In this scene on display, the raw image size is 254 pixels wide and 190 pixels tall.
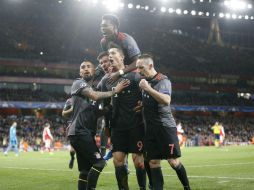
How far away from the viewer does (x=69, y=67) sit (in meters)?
55.1

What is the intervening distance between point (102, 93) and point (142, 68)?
71 cm

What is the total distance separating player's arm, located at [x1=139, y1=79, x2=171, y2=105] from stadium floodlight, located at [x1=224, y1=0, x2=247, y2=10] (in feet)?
193

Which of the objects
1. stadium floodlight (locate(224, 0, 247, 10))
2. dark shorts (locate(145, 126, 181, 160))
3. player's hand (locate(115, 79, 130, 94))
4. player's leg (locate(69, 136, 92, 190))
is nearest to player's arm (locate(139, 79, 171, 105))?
player's hand (locate(115, 79, 130, 94))

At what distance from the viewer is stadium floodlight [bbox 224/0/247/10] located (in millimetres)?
62491

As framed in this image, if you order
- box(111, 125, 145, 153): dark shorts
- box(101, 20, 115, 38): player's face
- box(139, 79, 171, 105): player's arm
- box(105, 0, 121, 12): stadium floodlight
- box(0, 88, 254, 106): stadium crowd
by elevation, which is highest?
box(105, 0, 121, 12): stadium floodlight

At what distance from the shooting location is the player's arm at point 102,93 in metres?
6.60

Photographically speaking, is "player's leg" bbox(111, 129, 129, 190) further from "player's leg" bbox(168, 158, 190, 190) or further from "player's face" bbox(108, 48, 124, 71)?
"player's face" bbox(108, 48, 124, 71)

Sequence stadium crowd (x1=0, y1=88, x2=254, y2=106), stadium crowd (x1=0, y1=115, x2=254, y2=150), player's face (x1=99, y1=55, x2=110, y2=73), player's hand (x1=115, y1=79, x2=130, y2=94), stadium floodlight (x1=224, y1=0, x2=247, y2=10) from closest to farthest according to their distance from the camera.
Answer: player's hand (x1=115, y1=79, x2=130, y2=94) < player's face (x1=99, y1=55, x2=110, y2=73) < stadium crowd (x1=0, y1=115, x2=254, y2=150) < stadium crowd (x1=0, y1=88, x2=254, y2=106) < stadium floodlight (x1=224, y1=0, x2=247, y2=10)

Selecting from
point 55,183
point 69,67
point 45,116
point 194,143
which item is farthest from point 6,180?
point 69,67

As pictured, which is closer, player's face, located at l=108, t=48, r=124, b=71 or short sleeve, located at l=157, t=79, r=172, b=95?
short sleeve, located at l=157, t=79, r=172, b=95

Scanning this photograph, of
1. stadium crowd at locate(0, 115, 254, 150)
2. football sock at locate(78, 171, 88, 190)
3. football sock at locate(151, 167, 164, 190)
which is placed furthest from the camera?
stadium crowd at locate(0, 115, 254, 150)

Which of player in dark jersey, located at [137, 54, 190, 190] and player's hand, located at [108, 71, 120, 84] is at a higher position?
player's hand, located at [108, 71, 120, 84]

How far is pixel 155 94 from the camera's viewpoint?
642 cm

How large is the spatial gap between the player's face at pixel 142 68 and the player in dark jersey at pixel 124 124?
0.18m
